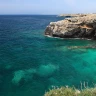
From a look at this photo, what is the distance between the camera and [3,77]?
3488cm

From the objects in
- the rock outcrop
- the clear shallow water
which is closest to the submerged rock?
the clear shallow water

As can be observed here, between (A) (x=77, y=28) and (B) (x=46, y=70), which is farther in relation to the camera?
(A) (x=77, y=28)

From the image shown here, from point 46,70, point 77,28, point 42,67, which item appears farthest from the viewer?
point 77,28

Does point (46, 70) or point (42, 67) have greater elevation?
point (46, 70)

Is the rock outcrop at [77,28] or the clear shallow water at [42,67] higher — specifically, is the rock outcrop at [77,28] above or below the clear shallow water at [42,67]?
above

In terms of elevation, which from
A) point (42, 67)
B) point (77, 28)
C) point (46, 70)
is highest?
point (77, 28)

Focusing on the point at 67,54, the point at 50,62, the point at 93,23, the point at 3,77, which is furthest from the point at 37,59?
the point at 93,23

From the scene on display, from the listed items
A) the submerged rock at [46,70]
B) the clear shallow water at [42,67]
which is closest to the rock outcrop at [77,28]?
the clear shallow water at [42,67]

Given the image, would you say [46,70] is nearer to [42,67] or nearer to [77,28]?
[42,67]

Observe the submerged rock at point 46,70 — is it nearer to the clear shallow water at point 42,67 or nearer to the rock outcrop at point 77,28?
the clear shallow water at point 42,67

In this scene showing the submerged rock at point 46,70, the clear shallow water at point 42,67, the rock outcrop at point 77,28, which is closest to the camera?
the clear shallow water at point 42,67

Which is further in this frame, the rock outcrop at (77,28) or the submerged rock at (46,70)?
the rock outcrop at (77,28)

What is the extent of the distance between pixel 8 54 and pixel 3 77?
16.5 metres

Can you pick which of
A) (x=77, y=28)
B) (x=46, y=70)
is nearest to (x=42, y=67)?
(x=46, y=70)
